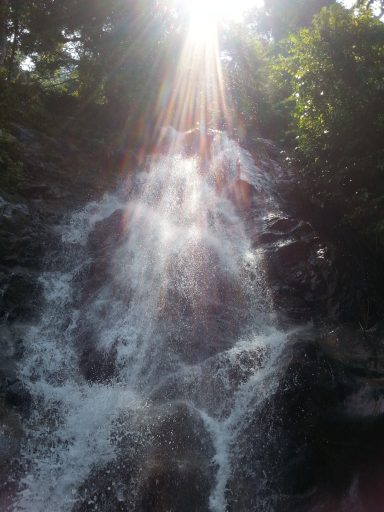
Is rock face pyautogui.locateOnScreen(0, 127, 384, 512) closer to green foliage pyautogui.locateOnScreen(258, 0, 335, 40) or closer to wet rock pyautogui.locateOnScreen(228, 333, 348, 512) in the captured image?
wet rock pyautogui.locateOnScreen(228, 333, 348, 512)

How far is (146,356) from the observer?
28.3ft

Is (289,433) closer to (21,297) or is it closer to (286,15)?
(21,297)

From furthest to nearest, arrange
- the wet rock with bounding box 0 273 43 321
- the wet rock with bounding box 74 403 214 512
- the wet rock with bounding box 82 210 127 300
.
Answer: the wet rock with bounding box 82 210 127 300 → the wet rock with bounding box 0 273 43 321 → the wet rock with bounding box 74 403 214 512

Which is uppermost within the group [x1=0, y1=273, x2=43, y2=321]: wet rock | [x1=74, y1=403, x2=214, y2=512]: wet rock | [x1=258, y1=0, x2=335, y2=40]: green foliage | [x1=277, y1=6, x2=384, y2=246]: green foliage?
[x1=258, y1=0, x2=335, y2=40]: green foliage

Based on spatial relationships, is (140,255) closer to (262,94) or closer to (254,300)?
(254,300)

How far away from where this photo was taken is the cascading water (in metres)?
6.66

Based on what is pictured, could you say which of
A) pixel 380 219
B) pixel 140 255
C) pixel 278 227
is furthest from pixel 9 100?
pixel 380 219

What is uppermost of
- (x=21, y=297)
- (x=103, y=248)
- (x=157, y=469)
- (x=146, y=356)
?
(x=103, y=248)

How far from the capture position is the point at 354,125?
1062 cm

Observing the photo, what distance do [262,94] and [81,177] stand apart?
11.5 m

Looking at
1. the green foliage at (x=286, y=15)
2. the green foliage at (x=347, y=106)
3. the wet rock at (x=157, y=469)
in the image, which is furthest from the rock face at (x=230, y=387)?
the green foliage at (x=286, y=15)

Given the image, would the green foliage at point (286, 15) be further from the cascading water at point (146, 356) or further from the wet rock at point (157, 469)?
the wet rock at point (157, 469)

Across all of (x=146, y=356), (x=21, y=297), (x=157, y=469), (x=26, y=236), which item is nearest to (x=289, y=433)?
(x=157, y=469)

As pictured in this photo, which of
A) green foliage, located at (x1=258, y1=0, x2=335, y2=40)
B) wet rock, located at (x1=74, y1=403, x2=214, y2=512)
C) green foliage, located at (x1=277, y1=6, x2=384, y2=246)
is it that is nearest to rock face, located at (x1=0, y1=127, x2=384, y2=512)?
wet rock, located at (x1=74, y1=403, x2=214, y2=512)
